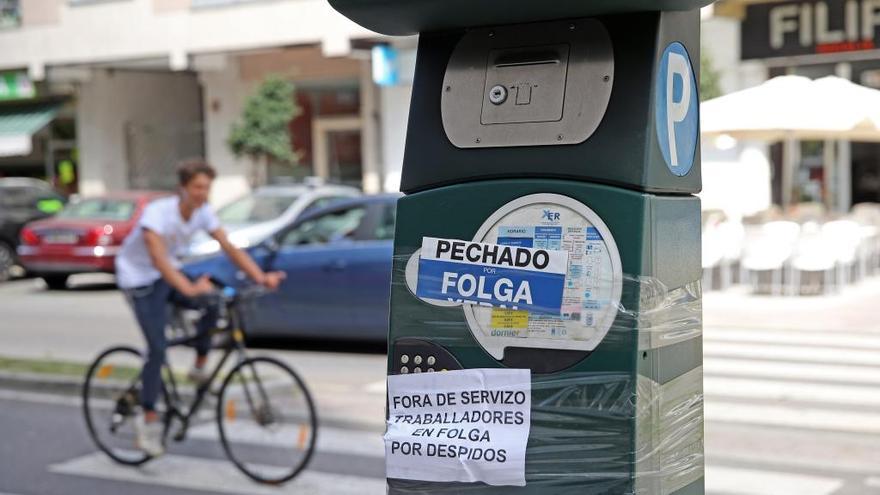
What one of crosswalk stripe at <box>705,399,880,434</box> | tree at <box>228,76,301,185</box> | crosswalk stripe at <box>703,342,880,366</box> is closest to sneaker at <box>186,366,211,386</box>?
crosswalk stripe at <box>705,399,880,434</box>

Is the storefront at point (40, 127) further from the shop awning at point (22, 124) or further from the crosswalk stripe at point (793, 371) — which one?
the crosswalk stripe at point (793, 371)

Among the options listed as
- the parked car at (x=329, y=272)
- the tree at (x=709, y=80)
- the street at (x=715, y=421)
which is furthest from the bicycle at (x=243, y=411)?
the tree at (x=709, y=80)

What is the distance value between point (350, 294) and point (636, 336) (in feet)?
26.4

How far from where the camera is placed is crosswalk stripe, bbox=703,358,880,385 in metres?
9.28

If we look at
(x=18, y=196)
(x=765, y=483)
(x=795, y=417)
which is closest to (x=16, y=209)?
(x=18, y=196)

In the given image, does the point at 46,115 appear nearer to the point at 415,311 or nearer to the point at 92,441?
the point at 92,441

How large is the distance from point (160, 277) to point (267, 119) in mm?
17740

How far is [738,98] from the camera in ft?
47.9

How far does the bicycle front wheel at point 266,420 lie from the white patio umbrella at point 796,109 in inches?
363

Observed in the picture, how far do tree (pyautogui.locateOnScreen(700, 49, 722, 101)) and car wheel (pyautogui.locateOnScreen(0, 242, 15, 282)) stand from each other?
1175cm

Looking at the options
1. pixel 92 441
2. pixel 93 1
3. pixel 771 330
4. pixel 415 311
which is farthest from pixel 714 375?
pixel 93 1

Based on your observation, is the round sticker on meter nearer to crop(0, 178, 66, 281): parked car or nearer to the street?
the street

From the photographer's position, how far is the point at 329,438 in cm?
750

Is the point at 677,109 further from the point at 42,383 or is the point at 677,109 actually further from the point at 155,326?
the point at 42,383
